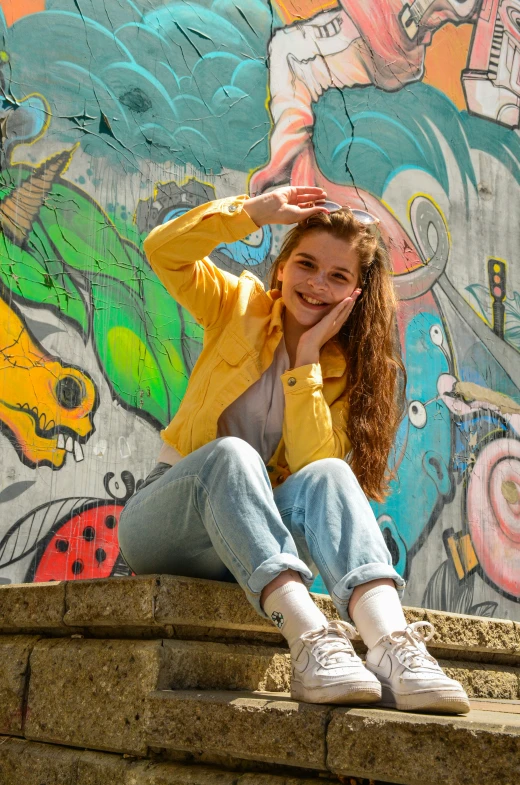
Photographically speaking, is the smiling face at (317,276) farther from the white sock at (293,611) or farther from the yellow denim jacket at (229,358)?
the white sock at (293,611)

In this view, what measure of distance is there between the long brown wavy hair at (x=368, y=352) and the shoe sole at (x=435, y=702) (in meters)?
0.88

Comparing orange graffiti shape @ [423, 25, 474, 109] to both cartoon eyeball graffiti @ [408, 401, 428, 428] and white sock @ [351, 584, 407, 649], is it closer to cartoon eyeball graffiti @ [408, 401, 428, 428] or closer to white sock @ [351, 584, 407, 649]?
cartoon eyeball graffiti @ [408, 401, 428, 428]

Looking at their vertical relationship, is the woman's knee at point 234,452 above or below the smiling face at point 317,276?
below

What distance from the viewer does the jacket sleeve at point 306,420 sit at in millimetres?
2375

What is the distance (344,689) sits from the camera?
5.81 feet

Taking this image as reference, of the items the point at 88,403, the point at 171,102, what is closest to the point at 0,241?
the point at 88,403

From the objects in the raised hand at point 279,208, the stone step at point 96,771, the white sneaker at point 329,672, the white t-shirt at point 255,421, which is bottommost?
the stone step at point 96,771

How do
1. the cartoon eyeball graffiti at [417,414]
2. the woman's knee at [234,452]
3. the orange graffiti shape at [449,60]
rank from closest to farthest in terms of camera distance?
1. the woman's knee at [234,452]
2. the cartoon eyeball graffiti at [417,414]
3. the orange graffiti shape at [449,60]

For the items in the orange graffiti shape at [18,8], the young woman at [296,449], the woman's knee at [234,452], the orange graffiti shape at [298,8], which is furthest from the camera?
the orange graffiti shape at [298,8]

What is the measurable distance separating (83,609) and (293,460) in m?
0.67

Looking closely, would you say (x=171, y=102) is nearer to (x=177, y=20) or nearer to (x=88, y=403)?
(x=177, y=20)

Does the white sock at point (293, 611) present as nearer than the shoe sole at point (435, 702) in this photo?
No

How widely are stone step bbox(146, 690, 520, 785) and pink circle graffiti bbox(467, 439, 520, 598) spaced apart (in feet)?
12.0

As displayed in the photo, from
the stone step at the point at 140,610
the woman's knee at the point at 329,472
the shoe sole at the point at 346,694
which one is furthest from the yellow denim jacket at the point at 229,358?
the shoe sole at the point at 346,694
